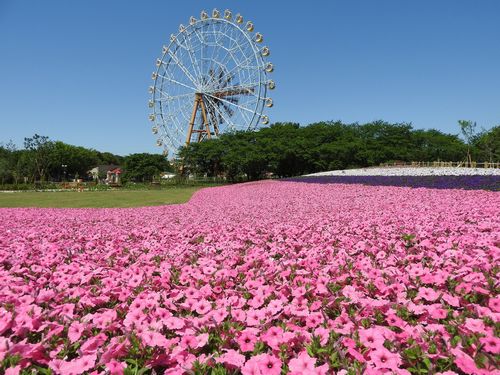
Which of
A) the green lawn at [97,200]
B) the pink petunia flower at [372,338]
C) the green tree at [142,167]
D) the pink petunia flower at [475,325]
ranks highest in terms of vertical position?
the green tree at [142,167]

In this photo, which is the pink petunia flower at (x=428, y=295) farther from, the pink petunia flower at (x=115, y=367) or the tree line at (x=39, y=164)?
the tree line at (x=39, y=164)

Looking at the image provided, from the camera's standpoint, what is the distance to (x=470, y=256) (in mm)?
3920

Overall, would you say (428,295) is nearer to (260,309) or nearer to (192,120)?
(260,309)

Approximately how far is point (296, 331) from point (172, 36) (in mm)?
A: 55726

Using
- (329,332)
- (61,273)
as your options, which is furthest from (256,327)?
(61,273)

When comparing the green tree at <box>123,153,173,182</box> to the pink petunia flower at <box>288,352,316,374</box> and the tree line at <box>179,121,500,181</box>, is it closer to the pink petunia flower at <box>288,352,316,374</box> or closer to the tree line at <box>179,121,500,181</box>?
the tree line at <box>179,121,500,181</box>

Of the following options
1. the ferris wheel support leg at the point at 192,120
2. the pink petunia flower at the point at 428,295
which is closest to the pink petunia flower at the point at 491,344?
the pink petunia flower at the point at 428,295

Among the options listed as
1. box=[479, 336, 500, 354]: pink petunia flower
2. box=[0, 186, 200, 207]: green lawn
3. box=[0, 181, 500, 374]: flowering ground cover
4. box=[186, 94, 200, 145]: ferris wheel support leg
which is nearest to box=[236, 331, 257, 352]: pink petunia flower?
box=[0, 181, 500, 374]: flowering ground cover

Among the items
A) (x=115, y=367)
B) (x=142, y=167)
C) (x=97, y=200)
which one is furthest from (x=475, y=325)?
(x=142, y=167)

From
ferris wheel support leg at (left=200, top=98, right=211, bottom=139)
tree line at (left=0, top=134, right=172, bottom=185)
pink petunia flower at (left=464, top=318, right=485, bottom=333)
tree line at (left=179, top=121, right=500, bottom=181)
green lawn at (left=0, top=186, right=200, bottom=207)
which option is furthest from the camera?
tree line at (left=0, top=134, right=172, bottom=185)

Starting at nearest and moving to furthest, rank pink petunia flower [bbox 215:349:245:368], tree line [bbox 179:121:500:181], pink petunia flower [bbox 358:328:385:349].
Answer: pink petunia flower [bbox 215:349:245:368]
pink petunia flower [bbox 358:328:385:349]
tree line [bbox 179:121:500:181]

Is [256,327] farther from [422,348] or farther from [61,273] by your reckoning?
[61,273]

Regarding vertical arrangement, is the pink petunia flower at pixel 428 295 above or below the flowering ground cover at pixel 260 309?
above

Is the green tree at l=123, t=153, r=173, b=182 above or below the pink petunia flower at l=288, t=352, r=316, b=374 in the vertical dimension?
above
